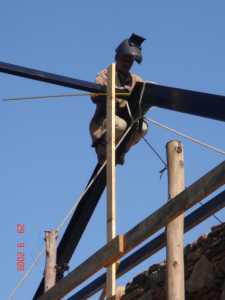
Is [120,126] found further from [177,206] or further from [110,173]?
[177,206]

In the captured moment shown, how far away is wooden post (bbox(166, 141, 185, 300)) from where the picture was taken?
414 centimetres

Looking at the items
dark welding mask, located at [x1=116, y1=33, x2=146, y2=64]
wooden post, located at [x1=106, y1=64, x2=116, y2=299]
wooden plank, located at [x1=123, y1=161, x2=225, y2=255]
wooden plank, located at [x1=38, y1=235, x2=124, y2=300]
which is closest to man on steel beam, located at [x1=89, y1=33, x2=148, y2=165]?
dark welding mask, located at [x1=116, y1=33, x2=146, y2=64]

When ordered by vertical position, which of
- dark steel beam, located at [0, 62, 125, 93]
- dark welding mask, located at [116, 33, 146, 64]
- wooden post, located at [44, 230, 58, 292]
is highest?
dark welding mask, located at [116, 33, 146, 64]

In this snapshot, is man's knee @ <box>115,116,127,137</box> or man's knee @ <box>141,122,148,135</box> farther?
man's knee @ <box>141,122,148,135</box>

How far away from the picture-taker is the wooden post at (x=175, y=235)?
4.14 metres

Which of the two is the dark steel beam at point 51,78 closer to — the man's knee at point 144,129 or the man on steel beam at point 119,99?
the man on steel beam at point 119,99

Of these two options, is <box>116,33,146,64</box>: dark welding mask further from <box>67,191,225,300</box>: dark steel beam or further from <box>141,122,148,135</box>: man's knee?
<box>67,191,225,300</box>: dark steel beam

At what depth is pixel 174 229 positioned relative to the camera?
4.43 meters

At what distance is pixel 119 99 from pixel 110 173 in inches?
48.8

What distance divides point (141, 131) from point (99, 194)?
33.2 inches

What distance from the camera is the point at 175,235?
4414 millimetres

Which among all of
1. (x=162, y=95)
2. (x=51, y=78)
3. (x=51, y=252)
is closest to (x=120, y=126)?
(x=162, y=95)

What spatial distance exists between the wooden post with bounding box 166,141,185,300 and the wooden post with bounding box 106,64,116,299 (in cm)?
57

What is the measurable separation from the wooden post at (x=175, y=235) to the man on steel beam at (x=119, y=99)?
3.86ft
